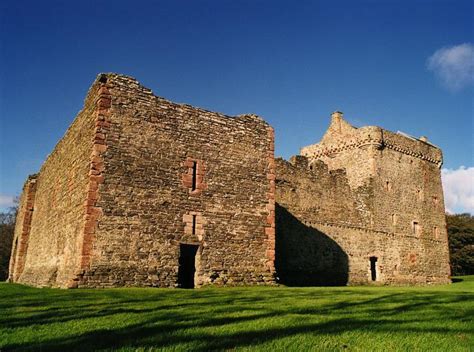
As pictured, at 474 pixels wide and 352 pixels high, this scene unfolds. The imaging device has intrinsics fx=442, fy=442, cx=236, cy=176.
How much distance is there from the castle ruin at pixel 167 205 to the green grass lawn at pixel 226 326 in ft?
15.5

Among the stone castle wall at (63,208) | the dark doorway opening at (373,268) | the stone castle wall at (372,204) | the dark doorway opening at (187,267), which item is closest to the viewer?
the stone castle wall at (63,208)

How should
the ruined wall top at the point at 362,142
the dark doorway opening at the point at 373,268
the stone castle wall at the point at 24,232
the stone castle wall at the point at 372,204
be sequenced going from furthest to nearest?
the ruined wall top at the point at 362,142
the dark doorway opening at the point at 373,268
the stone castle wall at the point at 24,232
the stone castle wall at the point at 372,204

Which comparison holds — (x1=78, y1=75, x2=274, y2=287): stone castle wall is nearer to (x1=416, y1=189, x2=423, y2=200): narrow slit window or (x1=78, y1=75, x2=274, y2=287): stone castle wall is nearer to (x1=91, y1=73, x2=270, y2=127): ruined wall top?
(x1=91, y1=73, x2=270, y2=127): ruined wall top

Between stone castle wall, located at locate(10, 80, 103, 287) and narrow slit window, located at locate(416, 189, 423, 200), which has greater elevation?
narrow slit window, located at locate(416, 189, 423, 200)

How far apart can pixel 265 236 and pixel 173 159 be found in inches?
179

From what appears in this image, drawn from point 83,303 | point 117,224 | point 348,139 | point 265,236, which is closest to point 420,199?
point 348,139

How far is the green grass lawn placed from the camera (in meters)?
4.83

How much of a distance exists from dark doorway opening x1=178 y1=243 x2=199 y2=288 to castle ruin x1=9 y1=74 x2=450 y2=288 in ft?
0.12

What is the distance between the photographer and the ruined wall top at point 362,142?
27.9m

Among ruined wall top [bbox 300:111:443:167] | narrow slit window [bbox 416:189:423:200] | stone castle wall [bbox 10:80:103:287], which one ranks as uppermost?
ruined wall top [bbox 300:111:443:167]

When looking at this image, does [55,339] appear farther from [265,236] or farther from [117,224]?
[265,236]

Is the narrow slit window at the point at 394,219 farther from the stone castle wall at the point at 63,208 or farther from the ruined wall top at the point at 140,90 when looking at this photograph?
the stone castle wall at the point at 63,208

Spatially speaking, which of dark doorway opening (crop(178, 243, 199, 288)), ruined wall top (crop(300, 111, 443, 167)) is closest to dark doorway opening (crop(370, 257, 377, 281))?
ruined wall top (crop(300, 111, 443, 167))

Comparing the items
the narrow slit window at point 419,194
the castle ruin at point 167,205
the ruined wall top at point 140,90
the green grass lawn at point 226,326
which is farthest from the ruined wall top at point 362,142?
the green grass lawn at point 226,326
